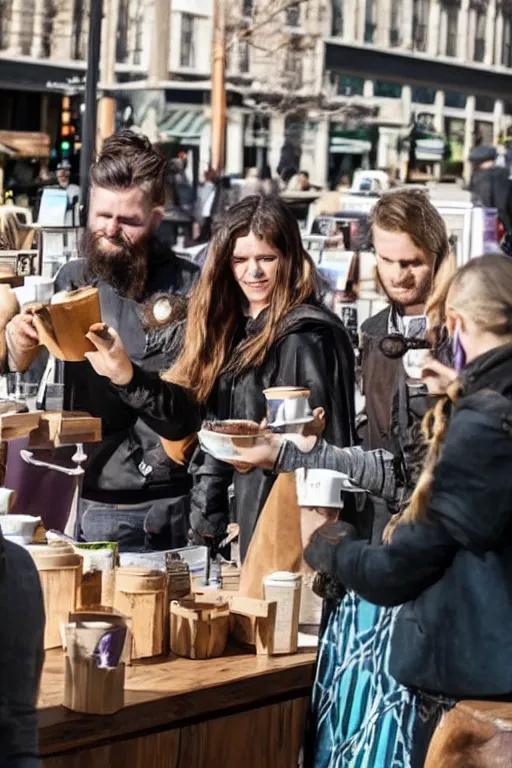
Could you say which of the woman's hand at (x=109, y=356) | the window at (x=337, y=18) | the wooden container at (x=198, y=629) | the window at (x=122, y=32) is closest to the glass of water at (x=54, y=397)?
the woman's hand at (x=109, y=356)

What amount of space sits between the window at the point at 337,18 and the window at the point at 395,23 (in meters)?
0.75

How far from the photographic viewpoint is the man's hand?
2777 mm

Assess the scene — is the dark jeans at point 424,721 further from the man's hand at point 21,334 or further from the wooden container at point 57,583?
the man's hand at point 21,334

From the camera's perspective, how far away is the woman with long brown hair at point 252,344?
3229 millimetres

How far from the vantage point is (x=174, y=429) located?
3.15 meters

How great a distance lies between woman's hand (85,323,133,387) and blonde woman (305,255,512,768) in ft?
2.58

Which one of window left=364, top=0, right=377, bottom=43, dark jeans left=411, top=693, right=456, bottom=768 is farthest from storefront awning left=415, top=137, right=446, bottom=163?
dark jeans left=411, top=693, right=456, bottom=768

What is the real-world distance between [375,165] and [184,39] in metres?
3.21

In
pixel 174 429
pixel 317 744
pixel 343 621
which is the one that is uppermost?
pixel 174 429

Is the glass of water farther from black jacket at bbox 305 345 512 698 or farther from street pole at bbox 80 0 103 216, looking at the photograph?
street pole at bbox 80 0 103 216

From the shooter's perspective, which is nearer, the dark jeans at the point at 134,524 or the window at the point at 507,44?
the dark jeans at the point at 134,524

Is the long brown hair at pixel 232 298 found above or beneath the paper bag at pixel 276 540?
above

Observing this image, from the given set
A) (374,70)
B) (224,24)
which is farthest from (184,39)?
(374,70)

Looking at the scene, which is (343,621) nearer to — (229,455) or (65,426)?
(229,455)
